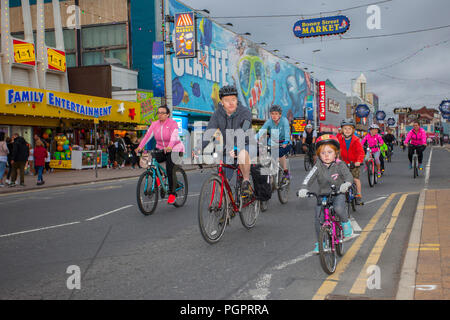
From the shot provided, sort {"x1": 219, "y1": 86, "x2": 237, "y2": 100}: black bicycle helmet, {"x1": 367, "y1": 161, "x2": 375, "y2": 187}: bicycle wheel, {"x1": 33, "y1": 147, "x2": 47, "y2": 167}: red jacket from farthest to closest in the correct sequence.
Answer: {"x1": 33, "y1": 147, "x2": 47, "y2": 167}: red jacket, {"x1": 367, "y1": 161, "x2": 375, "y2": 187}: bicycle wheel, {"x1": 219, "y1": 86, "x2": 237, "y2": 100}: black bicycle helmet

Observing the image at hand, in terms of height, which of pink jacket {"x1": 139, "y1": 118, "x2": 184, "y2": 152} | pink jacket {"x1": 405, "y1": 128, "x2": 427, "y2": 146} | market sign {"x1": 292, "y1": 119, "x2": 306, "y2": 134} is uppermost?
market sign {"x1": 292, "y1": 119, "x2": 306, "y2": 134}

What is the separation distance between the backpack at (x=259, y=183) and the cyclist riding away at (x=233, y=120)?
369 mm

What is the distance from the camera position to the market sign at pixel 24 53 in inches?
914

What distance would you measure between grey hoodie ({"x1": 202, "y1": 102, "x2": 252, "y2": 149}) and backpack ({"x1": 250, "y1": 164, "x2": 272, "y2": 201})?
752 mm

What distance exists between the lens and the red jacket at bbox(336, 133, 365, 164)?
8.70 m

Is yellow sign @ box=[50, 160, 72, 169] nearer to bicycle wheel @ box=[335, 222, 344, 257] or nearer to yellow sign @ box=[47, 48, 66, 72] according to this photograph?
yellow sign @ box=[47, 48, 66, 72]

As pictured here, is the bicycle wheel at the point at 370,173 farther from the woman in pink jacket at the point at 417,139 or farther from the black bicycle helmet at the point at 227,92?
the black bicycle helmet at the point at 227,92

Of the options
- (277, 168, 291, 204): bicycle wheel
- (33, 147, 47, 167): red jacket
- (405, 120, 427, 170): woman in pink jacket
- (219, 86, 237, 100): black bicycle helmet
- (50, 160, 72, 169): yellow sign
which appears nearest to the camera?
(219, 86, 237, 100): black bicycle helmet

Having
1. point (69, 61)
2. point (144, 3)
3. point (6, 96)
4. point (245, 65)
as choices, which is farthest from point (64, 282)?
point (245, 65)

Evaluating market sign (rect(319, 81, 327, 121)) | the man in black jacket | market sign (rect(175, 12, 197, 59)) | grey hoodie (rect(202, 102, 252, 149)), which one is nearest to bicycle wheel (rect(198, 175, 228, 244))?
grey hoodie (rect(202, 102, 252, 149))

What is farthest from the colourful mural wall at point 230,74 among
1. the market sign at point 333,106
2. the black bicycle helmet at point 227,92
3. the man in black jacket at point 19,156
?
the black bicycle helmet at point 227,92

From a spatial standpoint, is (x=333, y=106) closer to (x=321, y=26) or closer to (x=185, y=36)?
(x=321, y=26)

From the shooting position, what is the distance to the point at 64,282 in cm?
443
